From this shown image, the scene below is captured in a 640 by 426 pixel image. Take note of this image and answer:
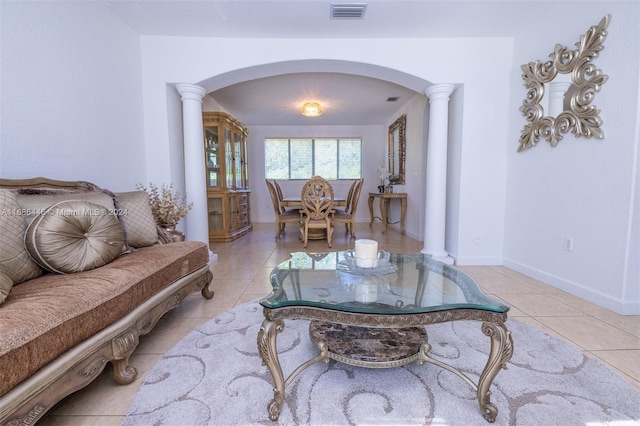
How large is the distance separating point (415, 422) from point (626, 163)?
2.16m

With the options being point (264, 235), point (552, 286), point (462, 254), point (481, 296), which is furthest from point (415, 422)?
point (264, 235)

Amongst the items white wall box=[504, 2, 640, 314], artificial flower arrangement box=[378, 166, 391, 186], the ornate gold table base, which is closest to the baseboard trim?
white wall box=[504, 2, 640, 314]

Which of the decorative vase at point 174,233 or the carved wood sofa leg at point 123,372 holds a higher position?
the decorative vase at point 174,233

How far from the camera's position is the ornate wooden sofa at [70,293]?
2.61 ft

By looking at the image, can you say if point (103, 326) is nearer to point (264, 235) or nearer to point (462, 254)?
point (462, 254)

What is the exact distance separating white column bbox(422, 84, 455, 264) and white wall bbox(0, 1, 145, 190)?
10.2 ft

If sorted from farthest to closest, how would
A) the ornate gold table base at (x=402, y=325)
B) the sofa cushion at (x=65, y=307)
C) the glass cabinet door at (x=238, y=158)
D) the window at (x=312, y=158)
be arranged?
the window at (x=312, y=158) → the glass cabinet door at (x=238, y=158) → the ornate gold table base at (x=402, y=325) → the sofa cushion at (x=65, y=307)

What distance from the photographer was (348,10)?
7.65 feet

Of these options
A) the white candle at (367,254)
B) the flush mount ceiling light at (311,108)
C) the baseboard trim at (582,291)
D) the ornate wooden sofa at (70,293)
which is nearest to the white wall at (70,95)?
the ornate wooden sofa at (70,293)

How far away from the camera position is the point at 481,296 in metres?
1.00

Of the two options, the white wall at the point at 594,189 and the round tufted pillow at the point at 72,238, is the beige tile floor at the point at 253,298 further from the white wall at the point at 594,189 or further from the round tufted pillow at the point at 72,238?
Result: the round tufted pillow at the point at 72,238

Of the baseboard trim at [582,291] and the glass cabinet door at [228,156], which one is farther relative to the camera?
the glass cabinet door at [228,156]

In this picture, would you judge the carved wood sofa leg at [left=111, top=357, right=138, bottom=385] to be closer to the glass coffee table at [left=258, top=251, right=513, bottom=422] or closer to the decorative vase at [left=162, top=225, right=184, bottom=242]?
the glass coffee table at [left=258, top=251, right=513, bottom=422]

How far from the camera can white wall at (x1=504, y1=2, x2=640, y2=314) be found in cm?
176
